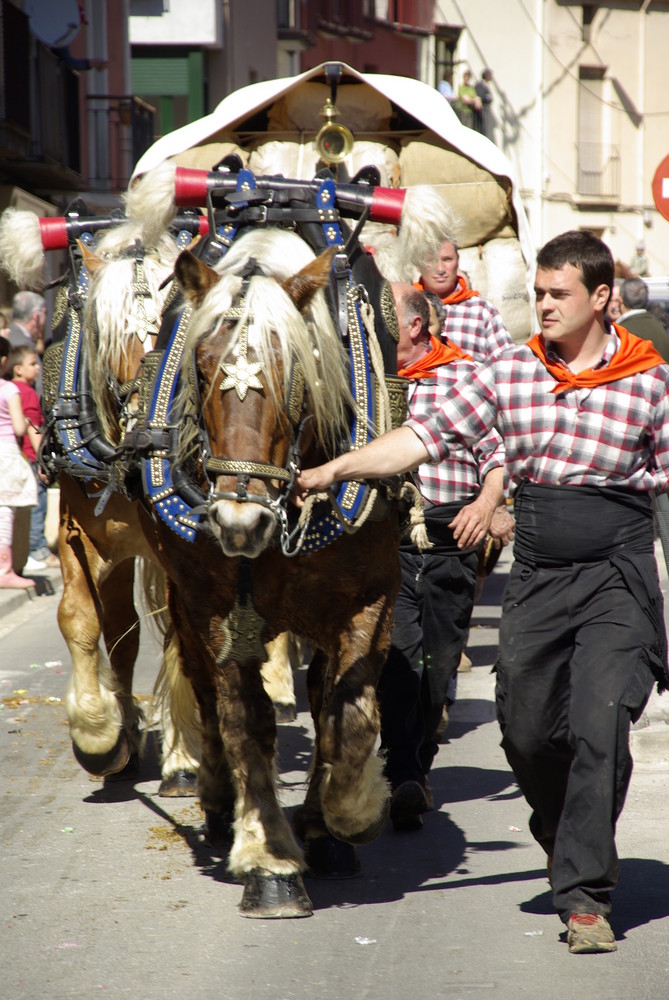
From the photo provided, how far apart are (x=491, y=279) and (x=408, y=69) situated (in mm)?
31931

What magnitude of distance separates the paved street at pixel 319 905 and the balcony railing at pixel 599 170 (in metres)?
36.1

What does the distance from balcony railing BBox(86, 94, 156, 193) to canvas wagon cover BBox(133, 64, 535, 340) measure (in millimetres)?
17049

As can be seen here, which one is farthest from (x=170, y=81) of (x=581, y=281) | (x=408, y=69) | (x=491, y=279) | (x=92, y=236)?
(x=581, y=281)

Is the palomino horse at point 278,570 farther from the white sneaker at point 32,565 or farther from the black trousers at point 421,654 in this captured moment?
the white sneaker at point 32,565

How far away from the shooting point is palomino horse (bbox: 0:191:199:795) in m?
5.68

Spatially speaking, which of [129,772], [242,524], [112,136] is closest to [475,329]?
[129,772]

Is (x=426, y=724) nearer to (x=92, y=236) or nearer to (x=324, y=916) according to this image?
(x=324, y=916)

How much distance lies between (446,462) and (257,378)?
2.09 m

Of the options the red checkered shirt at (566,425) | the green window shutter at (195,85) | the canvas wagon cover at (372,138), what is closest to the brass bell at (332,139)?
Result: the canvas wagon cover at (372,138)

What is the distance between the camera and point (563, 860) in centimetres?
413

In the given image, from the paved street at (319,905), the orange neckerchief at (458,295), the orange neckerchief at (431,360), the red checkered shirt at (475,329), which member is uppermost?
the orange neckerchief at (458,295)

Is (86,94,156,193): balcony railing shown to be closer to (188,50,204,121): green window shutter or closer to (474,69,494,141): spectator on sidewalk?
(188,50,204,121): green window shutter

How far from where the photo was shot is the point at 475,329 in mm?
7457

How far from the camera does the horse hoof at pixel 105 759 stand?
5824 mm
